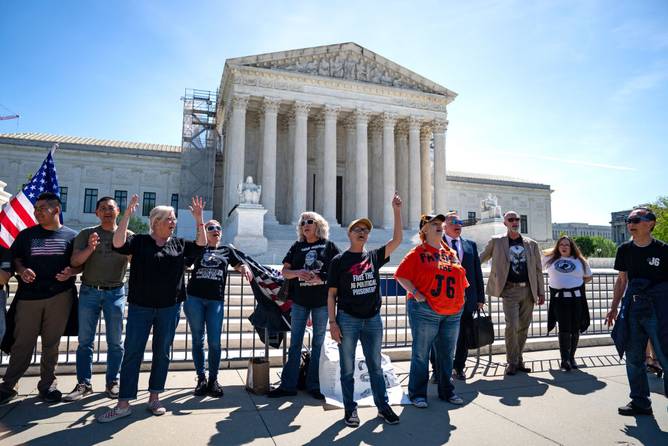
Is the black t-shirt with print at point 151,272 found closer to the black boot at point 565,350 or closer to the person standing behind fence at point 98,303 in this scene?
the person standing behind fence at point 98,303

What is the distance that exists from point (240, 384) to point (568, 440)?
396 centimetres

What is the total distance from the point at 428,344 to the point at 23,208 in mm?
5998

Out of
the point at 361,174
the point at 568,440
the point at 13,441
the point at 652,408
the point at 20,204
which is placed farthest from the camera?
the point at 361,174

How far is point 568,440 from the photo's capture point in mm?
4285

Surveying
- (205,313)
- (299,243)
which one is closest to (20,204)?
(205,313)

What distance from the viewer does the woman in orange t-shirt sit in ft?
17.0

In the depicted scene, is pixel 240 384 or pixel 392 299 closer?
pixel 240 384

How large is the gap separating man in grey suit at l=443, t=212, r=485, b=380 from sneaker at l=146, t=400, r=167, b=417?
158 inches

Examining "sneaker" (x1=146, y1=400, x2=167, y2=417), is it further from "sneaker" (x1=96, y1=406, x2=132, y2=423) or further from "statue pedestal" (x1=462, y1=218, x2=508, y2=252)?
"statue pedestal" (x1=462, y1=218, x2=508, y2=252)

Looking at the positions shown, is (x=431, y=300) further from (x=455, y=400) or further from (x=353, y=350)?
(x=455, y=400)

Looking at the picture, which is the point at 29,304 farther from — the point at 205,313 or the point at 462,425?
Result: the point at 462,425

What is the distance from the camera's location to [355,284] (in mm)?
4691

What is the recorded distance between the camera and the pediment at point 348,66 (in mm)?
29969

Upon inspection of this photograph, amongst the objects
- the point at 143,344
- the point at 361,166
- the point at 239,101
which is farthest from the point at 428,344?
the point at 361,166
